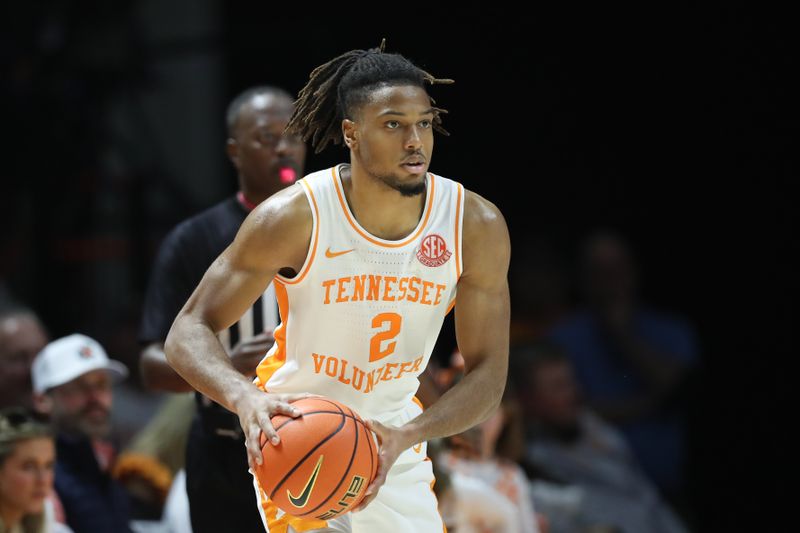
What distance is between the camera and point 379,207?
371 centimetres

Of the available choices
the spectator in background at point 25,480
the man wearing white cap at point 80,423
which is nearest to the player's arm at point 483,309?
the spectator in background at point 25,480

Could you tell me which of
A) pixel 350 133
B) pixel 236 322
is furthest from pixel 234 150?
pixel 350 133

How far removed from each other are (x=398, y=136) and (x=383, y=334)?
53 cm

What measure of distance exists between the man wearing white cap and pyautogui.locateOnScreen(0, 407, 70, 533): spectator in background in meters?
0.41

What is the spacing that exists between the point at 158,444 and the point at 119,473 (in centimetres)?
21

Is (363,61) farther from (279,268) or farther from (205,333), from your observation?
(205,333)

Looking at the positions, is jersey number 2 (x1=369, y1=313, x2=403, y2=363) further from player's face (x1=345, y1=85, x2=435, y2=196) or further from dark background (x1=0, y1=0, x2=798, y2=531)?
dark background (x1=0, y1=0, x2=798, y2=531)

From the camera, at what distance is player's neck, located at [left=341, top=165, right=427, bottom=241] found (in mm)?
3684

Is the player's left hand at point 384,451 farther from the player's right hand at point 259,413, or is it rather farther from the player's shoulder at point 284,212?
the player's shoulder at point 284,212

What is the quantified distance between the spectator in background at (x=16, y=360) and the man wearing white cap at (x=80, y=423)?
106 mm

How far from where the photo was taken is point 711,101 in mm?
8602

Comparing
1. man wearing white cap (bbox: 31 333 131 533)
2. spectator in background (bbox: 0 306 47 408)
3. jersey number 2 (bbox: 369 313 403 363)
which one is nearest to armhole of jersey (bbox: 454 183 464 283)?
jersey number 2 (bbox: 369 313 403 363)

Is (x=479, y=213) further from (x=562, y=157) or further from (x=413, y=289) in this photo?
(x=562, y=157)

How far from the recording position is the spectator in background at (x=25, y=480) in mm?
4875
